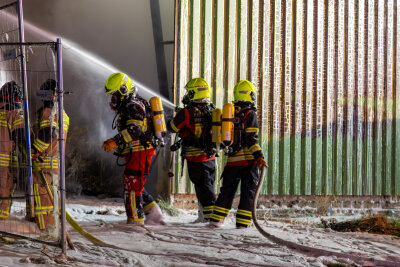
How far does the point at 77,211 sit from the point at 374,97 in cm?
625

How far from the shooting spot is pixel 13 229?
571cm

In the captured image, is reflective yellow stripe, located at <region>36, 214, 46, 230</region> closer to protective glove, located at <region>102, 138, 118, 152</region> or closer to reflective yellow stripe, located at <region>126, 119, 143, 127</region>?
protective glove, located at <region>102, 138, 118, 152</region>

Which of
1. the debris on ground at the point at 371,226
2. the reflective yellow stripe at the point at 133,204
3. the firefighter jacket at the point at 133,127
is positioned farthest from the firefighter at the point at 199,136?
the debris on ground at the point at 371,226

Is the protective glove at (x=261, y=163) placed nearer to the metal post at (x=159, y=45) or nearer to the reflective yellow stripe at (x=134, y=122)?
the reflective yellow stripe at (x=134, y=122)

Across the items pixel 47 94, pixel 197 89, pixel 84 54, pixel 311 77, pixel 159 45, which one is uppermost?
pixel 159 45

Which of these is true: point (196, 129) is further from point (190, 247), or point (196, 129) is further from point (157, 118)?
point (190, 247)

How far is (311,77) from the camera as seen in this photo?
941cm

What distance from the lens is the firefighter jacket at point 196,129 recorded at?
21.8 feet

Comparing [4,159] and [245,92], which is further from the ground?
[245,92]

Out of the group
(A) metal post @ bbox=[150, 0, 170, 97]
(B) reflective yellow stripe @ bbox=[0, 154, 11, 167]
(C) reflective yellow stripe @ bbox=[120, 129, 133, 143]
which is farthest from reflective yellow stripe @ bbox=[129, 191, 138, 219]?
(A) metal post @ bbox=[150, 0, 170, 97]

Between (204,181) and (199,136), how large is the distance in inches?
25.1

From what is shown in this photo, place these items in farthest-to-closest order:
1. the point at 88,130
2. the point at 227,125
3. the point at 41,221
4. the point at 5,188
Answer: the point at 88,130 → the point at 227,125 → the point at 5,188 → the point at 41,221

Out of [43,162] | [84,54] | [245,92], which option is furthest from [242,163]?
[84,54]

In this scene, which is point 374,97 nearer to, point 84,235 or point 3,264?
point 84,235
